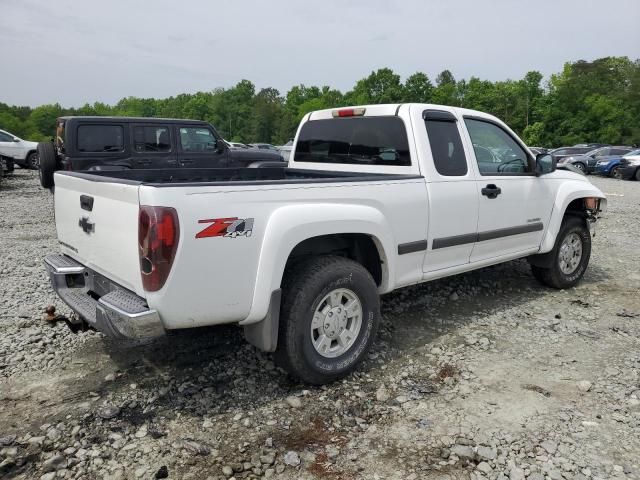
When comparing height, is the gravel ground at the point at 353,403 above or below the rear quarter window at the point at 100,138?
below

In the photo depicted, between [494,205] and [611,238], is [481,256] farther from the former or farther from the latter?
[611,238]

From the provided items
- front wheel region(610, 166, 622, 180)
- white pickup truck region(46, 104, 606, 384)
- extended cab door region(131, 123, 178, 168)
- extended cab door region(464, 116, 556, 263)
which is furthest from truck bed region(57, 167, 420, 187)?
front wheel region(610, 166, 622, 180)

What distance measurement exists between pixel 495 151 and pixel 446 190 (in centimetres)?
105

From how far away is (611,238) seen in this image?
8.49 meters

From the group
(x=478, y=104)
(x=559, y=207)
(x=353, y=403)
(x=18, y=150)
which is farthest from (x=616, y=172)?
(x=478, y=104)

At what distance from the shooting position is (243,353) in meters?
A: 3.87

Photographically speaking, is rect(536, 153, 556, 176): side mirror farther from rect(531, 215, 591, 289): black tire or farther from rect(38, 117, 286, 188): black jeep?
rect(38, 117, 286, 188): black jeep

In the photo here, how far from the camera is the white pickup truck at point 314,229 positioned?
2.68 metres

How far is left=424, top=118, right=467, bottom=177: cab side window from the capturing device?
162 inches

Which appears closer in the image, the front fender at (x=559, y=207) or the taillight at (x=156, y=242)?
the taillight at (x=156, y=242)

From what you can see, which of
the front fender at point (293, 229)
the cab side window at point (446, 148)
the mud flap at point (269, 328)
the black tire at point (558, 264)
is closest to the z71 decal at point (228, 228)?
the front fender at point (293, 229)

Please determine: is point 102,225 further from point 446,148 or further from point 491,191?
point 491,191

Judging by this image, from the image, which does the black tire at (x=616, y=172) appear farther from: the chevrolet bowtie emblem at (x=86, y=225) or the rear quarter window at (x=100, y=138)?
the chevrolet bowtie emblem at (x=86, y=225)

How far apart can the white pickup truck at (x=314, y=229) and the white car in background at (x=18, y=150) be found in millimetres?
18701
